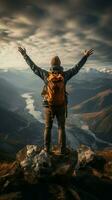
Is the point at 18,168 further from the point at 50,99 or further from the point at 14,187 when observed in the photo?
the point at 50,99

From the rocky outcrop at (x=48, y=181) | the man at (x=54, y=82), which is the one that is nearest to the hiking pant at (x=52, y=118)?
the man at (x=54, y=82)

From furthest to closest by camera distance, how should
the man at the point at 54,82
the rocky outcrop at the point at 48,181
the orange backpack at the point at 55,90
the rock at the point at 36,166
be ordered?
the rock at the point at 36,166, the man at the point at 54,82, the orange backpack at the point at 55,90, the rocky outcrop at the point at 48,181

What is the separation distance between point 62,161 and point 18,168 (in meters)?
3.14

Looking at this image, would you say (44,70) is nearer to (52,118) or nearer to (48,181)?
(52,118)

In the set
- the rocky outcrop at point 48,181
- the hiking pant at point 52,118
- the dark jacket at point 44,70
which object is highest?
the dark jacket at point 44,70

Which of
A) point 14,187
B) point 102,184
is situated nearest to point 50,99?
point 14,187

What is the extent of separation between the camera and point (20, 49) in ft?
68.5

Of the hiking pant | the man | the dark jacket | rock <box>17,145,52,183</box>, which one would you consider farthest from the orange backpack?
rock <box>17,145,52,183</box>

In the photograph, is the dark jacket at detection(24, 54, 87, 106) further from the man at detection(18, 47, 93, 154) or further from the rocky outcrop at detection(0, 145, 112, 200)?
the rocky outcrop at detection(0, 145, 112, 200)

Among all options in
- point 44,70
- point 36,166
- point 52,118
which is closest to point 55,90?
point 44,70

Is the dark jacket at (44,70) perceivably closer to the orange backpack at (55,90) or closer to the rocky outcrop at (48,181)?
the orange backpack at (55,90)

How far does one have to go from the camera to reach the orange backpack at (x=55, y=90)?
760 inches

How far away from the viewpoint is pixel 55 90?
63.5ft

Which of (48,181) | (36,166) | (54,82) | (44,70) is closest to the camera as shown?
(54,82)
